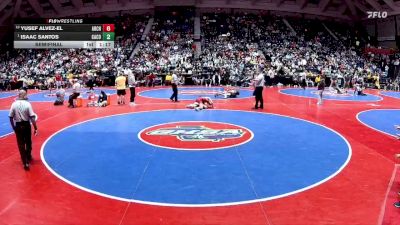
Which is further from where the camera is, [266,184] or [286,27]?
[286,27]

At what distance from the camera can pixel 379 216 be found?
5270mm

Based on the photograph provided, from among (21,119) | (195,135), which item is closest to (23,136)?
(21,119)

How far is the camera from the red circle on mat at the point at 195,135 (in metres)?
9.21

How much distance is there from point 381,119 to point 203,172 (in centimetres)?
956

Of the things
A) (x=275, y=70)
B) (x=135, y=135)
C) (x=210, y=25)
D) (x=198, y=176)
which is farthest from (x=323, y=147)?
(x=210, y=25)

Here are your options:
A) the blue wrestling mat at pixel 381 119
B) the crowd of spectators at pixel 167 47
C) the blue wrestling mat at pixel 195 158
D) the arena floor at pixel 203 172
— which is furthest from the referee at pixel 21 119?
the crowd of spectators at pixel 167 47

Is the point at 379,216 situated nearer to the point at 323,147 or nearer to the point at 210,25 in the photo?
the point at 323,147

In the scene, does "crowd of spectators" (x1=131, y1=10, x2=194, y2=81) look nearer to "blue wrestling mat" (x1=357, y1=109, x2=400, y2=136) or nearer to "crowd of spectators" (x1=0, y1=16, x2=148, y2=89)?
"crowd of spectators" (x1=0, y1=16, x2=148, y2=89)

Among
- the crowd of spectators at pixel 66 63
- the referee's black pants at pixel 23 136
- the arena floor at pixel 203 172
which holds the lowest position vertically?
the arena floor at pixel 203 172

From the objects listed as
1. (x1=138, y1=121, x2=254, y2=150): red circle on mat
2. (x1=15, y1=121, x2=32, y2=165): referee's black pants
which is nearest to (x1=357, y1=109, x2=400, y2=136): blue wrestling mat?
(x1=138, y1=121, x2=254, y2=150): red circle on mat

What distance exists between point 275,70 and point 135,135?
22.3 meters

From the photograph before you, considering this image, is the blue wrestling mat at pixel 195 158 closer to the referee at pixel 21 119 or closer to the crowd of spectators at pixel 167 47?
the referee at pixel 21 119
